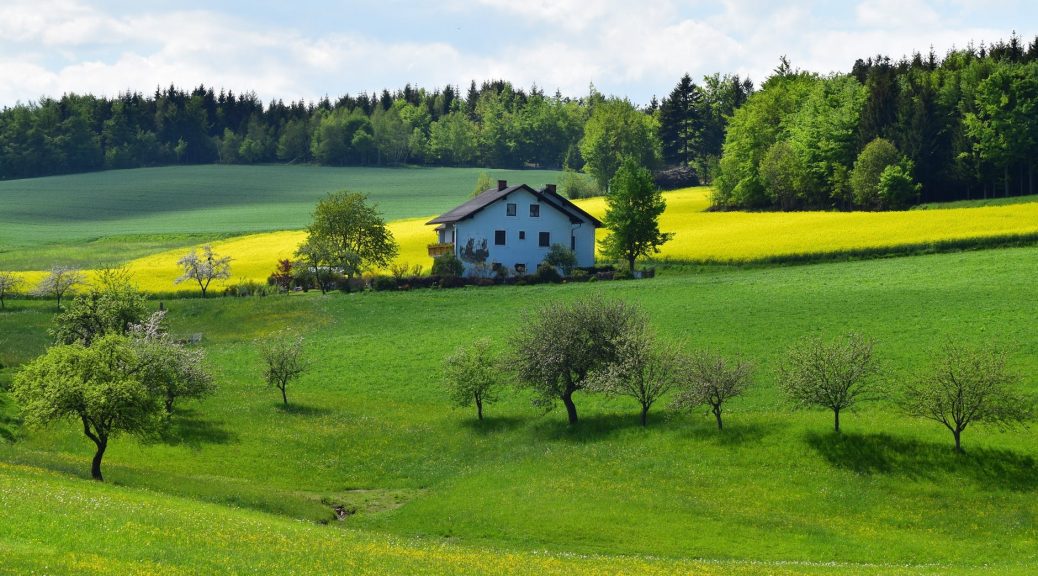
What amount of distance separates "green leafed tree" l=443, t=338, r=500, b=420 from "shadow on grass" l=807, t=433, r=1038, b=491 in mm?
18139

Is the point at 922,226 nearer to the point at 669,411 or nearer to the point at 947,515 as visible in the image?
the point at 669,411

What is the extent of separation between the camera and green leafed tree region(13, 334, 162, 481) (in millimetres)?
41438

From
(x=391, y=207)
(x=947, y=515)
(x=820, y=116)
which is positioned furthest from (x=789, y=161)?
(x=947, y=515)

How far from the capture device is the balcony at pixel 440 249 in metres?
101

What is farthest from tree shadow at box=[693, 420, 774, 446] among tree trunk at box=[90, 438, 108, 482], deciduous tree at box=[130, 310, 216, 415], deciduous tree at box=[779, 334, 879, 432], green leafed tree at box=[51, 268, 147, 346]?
green leafed tree at box=[51, 268, 147, 346]

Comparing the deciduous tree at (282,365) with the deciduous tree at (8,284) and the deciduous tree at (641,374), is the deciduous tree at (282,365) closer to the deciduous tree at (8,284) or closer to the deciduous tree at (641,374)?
the deciduous tree at (641,374)

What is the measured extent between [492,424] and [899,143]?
81.9m

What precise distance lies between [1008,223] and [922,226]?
7350mm

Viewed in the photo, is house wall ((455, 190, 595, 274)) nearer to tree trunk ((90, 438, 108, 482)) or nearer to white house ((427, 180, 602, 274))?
white house ((427, 180, 602, 274))

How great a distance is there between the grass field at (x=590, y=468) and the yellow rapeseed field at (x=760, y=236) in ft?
60.4

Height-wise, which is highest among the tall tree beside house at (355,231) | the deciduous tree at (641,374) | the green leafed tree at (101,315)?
the tall tree beside house at (355,231)

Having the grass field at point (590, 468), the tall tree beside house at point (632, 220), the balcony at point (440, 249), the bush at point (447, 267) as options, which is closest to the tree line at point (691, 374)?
the grass field at point (590, 468)

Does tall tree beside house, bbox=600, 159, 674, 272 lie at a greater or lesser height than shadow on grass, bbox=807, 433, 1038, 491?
greater

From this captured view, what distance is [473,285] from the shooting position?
299 feet
